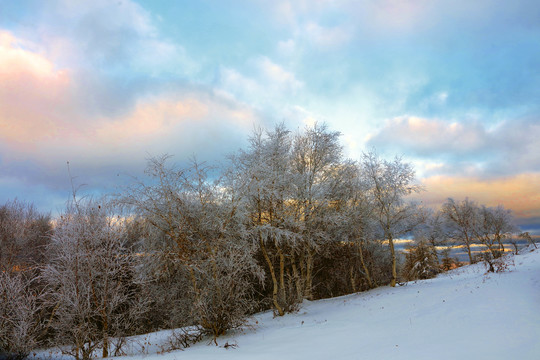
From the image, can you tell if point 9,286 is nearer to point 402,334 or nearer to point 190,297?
point 190,297

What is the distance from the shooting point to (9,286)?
34.4ft

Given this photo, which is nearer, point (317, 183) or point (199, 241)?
point (199, 241)

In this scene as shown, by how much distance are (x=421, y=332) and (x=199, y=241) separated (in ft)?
26.5

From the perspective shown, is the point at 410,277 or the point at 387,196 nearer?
the point at 387,196

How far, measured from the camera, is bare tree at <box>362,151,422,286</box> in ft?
64.1


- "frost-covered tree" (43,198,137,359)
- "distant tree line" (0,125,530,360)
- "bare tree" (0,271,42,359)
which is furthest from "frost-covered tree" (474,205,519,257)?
"bare tree" (0,271,42,359)

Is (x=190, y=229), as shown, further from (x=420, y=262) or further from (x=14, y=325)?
(x=420, y=262)

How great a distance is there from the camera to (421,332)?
352 inches

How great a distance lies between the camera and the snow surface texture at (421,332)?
730 centimetres

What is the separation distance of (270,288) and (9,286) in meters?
14.1

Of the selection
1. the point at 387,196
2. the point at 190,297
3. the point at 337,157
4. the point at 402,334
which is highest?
the point at 337,157

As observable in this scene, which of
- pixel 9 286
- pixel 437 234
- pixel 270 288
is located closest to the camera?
pixel 9 286

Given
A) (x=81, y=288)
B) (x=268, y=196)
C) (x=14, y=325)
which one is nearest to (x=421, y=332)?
(x=268, y=196)

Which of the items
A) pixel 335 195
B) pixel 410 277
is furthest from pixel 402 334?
pixel 410 277
